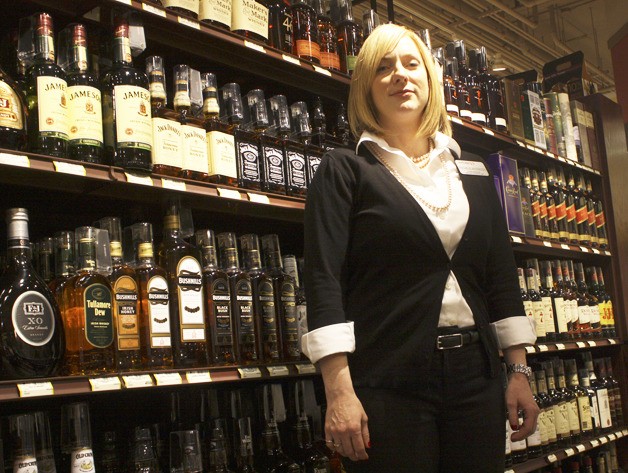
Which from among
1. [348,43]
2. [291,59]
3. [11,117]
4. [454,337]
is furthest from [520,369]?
[348,43]

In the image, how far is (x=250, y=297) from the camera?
7.97 ft

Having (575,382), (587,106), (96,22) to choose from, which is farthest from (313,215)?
(587,106)

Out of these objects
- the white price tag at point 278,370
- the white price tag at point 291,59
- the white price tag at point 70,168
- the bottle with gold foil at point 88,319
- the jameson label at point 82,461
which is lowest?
the jameson label at point 82,461

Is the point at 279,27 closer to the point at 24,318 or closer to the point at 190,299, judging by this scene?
the point at 190,299

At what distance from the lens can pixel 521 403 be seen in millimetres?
1949

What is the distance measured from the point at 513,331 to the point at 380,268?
46cm

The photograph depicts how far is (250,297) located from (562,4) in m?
5.90

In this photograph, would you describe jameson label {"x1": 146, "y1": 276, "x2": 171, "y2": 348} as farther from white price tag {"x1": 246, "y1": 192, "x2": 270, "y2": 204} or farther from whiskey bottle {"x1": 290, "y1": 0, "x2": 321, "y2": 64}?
whiskey bottle {"x1": 290, "y1": 0, "x2": 321, "y2": 64}

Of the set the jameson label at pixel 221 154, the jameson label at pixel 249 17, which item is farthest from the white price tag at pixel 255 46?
the jameson label at pixel 221 154

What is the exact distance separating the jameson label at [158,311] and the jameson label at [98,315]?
0.42 ft

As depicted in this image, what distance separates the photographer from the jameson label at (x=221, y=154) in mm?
2377

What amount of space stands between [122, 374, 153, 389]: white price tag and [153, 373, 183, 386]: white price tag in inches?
1.0

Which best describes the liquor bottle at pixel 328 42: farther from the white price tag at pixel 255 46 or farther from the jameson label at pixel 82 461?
the jameson label at pixel 82 461

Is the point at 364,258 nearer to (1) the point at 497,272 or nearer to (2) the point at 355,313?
(2) the point at 355,313
